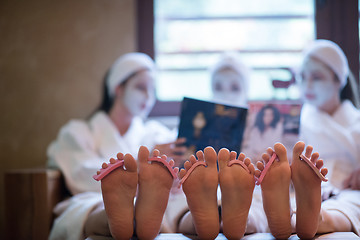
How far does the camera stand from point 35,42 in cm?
194

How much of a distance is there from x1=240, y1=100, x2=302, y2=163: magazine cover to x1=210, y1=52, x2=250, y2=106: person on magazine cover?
1.20 feet

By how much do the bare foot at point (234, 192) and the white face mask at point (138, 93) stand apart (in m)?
0.91

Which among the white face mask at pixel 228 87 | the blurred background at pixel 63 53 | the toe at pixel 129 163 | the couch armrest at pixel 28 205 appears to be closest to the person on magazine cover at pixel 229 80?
the white face mask at pixel 228 87

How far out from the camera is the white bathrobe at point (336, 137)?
138 centimetres

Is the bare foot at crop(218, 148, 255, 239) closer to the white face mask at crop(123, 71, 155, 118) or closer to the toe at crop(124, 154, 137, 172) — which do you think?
the toe at crop(124, 154, 137, 172)

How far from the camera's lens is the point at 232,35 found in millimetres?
2023

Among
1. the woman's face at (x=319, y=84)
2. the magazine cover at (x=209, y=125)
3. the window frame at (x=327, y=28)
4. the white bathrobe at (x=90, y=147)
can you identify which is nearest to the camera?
the magazine cover at (x=209, y=125)

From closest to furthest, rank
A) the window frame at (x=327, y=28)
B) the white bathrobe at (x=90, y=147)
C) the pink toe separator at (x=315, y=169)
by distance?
the pink toe separator at (x=315, y=169) < the white bathrobe at (x=90, y=147) < the window frame at (x=327, y=28)

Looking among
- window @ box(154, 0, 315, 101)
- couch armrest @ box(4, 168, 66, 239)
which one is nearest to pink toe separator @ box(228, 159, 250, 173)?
couch armrest @ box(4, 168, 66, 239)

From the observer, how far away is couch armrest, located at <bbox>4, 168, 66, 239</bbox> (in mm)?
1250

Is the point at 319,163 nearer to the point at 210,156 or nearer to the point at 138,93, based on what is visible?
the point at 210,156

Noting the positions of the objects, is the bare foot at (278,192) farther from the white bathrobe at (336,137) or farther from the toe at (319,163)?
the white bathrobe at (336,137)

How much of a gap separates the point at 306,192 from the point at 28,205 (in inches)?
36.8

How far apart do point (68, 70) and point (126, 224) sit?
4.39 ft
